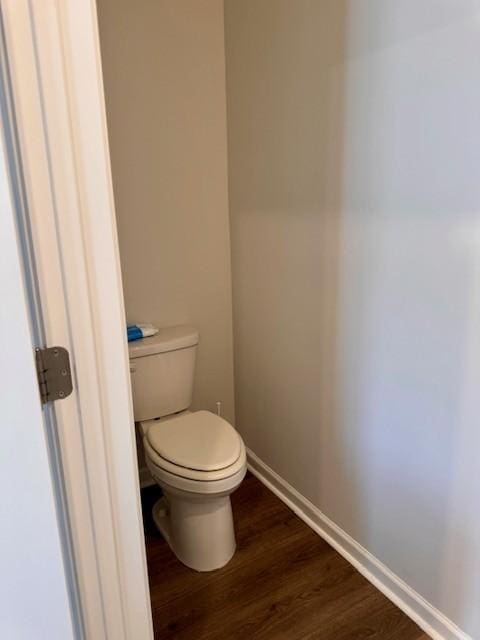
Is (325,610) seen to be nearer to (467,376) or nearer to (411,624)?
(411,624)

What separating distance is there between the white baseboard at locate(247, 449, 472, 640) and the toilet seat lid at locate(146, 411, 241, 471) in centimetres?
48

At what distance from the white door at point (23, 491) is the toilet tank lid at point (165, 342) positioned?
1.16m

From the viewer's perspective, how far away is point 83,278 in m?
0.70

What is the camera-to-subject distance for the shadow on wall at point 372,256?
1251 millimetres

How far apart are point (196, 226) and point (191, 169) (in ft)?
0.77

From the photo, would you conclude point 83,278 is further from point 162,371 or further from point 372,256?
point 162,371

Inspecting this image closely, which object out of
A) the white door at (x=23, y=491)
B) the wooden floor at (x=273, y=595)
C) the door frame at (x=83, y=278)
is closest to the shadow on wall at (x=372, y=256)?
the wooden floor at (x=273, y=595)

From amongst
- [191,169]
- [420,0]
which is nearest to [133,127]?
[191,169]

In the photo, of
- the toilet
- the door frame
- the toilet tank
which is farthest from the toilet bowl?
the door frame

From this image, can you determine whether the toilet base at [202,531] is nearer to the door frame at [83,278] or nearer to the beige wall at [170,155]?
the beige wall at [170,155]

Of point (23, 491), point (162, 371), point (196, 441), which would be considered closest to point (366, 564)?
point (196, 441)

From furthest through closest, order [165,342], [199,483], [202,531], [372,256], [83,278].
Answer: [165,342], [202,531], [199,483], [372,256], [83,278]

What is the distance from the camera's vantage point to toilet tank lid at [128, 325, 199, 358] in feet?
6.28

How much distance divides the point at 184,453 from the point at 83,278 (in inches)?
44.3
